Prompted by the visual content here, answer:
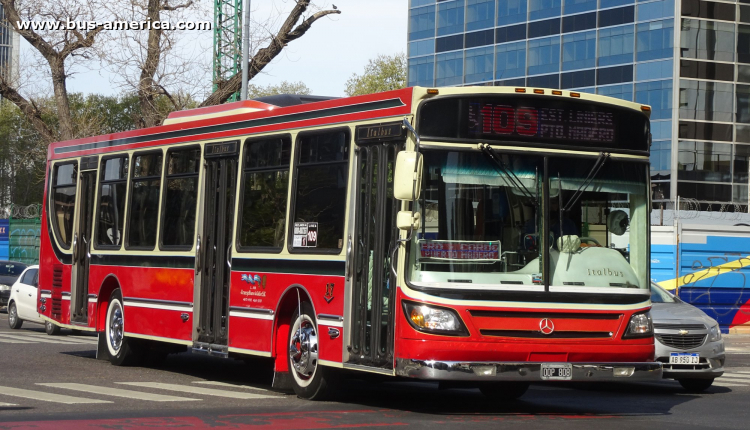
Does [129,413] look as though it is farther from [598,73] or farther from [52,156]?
[598,73]

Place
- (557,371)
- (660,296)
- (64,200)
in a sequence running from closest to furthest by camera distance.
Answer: (557,371) < (660,296) < (64,200)

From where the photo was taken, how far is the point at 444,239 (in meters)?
10.4

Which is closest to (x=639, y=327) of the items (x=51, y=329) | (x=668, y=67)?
(x=51, y=329)

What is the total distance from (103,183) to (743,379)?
9623mm

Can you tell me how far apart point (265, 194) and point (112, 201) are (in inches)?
178

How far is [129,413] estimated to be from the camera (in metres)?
10.6

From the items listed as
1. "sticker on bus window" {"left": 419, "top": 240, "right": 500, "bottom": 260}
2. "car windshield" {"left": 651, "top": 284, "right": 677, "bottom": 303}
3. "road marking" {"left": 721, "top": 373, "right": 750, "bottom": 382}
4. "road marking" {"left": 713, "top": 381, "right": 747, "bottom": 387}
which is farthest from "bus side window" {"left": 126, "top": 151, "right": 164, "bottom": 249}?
"road marking" {"left": 721, "top": 373, "right": 750, "bottom": 382}

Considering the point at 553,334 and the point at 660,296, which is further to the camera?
the point at 660,296

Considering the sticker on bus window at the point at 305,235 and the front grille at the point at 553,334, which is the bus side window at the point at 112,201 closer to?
the sticker on bus window at the point at 305,235

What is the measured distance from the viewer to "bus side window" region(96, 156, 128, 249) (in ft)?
54.0

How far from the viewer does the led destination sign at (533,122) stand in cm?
1066

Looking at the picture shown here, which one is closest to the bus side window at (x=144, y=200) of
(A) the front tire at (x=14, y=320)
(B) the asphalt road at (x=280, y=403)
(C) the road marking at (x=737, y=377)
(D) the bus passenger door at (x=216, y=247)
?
(D) the bus passenger door at (x=216, y=247)

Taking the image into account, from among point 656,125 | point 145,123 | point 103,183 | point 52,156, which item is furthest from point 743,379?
point 656,125

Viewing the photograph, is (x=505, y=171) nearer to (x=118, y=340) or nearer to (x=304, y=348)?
(x=304, y=348)
